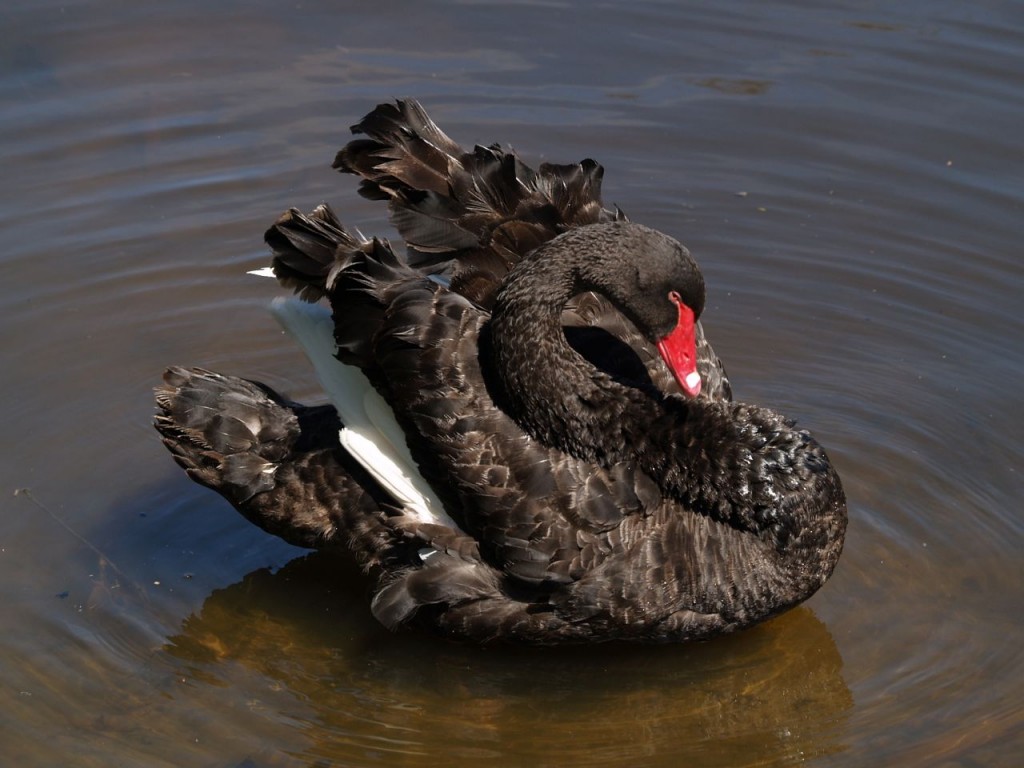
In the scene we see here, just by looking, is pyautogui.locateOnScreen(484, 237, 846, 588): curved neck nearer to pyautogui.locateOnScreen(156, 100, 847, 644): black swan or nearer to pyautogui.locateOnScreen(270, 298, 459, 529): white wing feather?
pyautogui.locateOnScreen(156, 100, 847, 644): black swan

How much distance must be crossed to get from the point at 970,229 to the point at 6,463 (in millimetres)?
5096

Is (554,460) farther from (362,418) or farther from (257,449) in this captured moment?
(257,449)

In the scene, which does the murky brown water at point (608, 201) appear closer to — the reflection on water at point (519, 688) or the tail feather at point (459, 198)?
the reflection on water at point (519, 688)

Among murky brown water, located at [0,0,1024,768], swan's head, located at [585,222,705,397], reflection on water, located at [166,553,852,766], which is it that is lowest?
reflection on water, located at [166,553,852,766]

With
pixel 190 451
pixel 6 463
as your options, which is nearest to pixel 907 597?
pixel 190 451

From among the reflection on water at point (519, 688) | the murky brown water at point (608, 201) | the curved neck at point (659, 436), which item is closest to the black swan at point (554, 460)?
the curved neck at point (659, 436)

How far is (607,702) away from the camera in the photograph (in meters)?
5.26

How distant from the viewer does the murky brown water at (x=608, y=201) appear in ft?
16.8

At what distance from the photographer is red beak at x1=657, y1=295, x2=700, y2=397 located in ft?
17.8

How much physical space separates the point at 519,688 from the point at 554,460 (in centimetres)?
84

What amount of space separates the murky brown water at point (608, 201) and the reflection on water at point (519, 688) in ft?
0.04

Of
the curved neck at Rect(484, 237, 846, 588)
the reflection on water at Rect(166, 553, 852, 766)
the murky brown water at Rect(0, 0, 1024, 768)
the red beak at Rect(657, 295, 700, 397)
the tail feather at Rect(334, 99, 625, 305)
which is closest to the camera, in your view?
the reflection on water at Rect(166, 553, 852, 766)

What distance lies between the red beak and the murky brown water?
101cm

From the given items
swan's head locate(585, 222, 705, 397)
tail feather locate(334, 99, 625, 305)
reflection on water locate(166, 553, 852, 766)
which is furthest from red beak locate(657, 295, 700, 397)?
reflection on water locate(166, 553, 852, 766)
